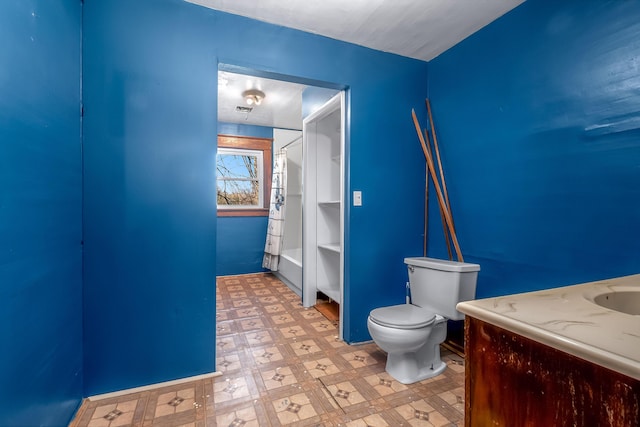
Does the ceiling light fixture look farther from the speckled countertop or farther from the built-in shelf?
the speckled countertop

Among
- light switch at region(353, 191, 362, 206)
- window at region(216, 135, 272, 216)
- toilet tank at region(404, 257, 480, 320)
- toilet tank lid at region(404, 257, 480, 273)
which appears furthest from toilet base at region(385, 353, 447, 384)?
window at region(216, 135, 272, 216)

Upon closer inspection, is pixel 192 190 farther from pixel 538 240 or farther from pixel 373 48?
pixel 538 240

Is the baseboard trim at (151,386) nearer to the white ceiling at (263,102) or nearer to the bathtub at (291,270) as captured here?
the bathtub at (291,270)

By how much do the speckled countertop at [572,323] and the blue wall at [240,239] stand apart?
12.9 ft

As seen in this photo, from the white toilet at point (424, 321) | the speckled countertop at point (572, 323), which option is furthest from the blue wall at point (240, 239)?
the speckled countertop at point (572, 323)

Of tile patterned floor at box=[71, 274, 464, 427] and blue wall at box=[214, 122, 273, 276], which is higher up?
blue wall at box=[214, 122, 273, 276]

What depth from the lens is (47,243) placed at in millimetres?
1234

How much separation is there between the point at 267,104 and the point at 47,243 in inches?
111

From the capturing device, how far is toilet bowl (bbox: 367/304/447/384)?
67.4 inches

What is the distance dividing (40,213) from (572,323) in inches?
69.1

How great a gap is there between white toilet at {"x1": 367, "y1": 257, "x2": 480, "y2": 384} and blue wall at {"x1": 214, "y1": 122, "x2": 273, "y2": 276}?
2.88 metres

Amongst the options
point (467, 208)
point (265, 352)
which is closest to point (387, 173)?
point (467, 208)

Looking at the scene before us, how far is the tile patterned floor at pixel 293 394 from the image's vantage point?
146 cm

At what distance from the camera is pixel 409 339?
1.70 metres
